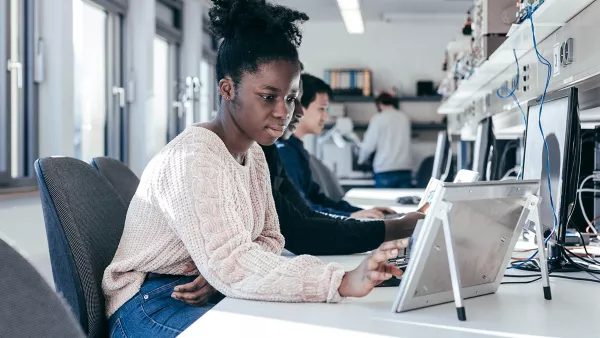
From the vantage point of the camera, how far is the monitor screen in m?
1.35

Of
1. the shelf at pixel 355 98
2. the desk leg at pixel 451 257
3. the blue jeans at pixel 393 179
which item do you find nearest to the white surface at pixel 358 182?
the blue jeans at pixel 393 179

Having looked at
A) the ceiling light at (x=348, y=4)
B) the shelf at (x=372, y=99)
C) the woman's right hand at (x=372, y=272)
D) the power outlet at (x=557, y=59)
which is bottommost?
the woman's right hand at (x=372, y=272)

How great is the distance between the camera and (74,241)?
133cm

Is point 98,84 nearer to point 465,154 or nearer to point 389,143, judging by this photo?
point 465,154

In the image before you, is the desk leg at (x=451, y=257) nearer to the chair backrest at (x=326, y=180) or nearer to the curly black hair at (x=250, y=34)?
the curly black hair at (x=250, y=34)

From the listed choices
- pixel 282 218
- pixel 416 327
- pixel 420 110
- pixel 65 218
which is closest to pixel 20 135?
pixel 282 218

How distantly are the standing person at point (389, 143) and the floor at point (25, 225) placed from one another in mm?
4426

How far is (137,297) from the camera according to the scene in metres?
1.30

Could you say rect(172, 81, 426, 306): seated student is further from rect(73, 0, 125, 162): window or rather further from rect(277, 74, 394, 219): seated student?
rect(73, 0, 125, 162): window

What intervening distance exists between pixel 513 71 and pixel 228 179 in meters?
1.78

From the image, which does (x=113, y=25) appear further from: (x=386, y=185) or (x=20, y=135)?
(x=386, y=185)

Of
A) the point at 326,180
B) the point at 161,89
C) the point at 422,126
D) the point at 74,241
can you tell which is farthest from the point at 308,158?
the point at 422,126

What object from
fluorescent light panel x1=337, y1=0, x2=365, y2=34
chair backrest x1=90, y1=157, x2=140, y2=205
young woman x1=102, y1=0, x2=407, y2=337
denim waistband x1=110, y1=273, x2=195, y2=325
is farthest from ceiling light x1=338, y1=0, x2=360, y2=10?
denim waistband x1=110, y1=273, x2=195, y2=325

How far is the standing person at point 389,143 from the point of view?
7320 millimetres
